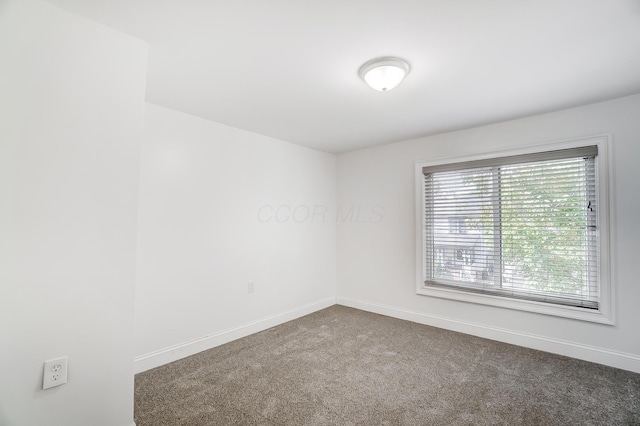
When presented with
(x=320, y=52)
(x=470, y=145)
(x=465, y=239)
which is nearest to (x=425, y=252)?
(x=465, y=239)

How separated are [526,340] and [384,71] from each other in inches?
116

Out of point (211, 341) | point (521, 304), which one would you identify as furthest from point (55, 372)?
point (521, 304)

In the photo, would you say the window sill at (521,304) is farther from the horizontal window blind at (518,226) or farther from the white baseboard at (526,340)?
the white baseboard at (526,340)

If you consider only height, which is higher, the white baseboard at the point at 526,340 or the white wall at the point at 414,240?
the white wall at the point at 414,240

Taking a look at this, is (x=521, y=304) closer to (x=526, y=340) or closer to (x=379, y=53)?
(x=526, y=340)

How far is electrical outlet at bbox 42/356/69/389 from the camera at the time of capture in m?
1.35

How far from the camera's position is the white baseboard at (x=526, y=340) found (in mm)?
2439

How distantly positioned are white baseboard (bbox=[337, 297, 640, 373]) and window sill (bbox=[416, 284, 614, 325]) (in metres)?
0.26

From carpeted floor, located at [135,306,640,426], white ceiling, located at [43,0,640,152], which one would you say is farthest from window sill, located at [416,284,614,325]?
white ceiling, located at [43,0,640,152]

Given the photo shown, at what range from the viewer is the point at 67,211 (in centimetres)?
145

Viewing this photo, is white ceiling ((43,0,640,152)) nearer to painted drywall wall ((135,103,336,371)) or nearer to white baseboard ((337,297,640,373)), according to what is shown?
painted drywall wall ((135,103,336,371))

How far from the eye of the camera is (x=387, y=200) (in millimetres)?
3961

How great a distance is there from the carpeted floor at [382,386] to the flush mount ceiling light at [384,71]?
88.4 inches

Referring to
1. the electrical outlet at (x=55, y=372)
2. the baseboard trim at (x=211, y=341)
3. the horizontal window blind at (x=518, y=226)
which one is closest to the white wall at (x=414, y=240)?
the horizontal window blind at (x=518, y=226)
